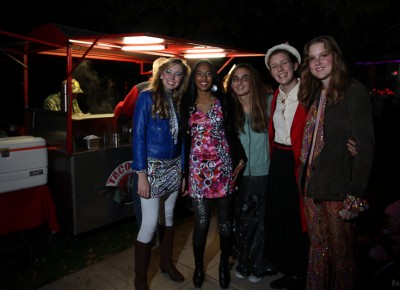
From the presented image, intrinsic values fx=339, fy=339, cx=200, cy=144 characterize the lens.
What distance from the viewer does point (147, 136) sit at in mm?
3059

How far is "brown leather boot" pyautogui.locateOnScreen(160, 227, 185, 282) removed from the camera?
352cm

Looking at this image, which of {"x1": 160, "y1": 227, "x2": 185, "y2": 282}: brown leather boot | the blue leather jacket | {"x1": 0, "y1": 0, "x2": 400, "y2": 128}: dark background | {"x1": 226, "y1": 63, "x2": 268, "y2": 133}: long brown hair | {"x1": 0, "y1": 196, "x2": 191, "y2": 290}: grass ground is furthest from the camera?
{"x1": 0, "y1": 0, "x2": 400, "y2": 128}: dark background

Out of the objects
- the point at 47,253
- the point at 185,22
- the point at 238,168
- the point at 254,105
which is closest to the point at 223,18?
the point at 185,22

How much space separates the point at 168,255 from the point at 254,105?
180 centimetres

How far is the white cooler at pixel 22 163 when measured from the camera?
3725mm

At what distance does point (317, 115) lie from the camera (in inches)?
101

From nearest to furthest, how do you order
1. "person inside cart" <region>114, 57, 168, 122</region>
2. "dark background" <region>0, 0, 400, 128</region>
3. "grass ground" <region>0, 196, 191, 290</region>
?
"grass ground" <region>0, 196, 191, 290</region>
"person inside cart" <region>114, 57, 168, 122</region>
"dark background" <region>0, 0, 400, 128</region>

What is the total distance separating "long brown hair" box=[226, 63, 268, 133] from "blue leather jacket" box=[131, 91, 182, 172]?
689mm

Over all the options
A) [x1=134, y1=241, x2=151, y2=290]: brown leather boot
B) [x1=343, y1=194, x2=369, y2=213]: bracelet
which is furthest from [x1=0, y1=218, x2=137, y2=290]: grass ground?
[x1=343, y1=194, x2=369, y2=213]: bracelet

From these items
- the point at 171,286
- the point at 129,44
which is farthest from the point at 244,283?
the point at 129,44

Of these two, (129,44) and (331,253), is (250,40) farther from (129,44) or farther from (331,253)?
(331,253)

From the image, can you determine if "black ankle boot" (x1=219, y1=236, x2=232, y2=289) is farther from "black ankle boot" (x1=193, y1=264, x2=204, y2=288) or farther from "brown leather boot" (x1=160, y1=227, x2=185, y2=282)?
"brown leather boot" (x1=160, y1=227, x2=185, y2=282)

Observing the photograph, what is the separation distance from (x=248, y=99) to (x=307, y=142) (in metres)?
0.88

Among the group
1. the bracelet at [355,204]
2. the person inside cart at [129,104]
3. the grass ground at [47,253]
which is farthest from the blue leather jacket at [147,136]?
the grass ground at [47,253]
